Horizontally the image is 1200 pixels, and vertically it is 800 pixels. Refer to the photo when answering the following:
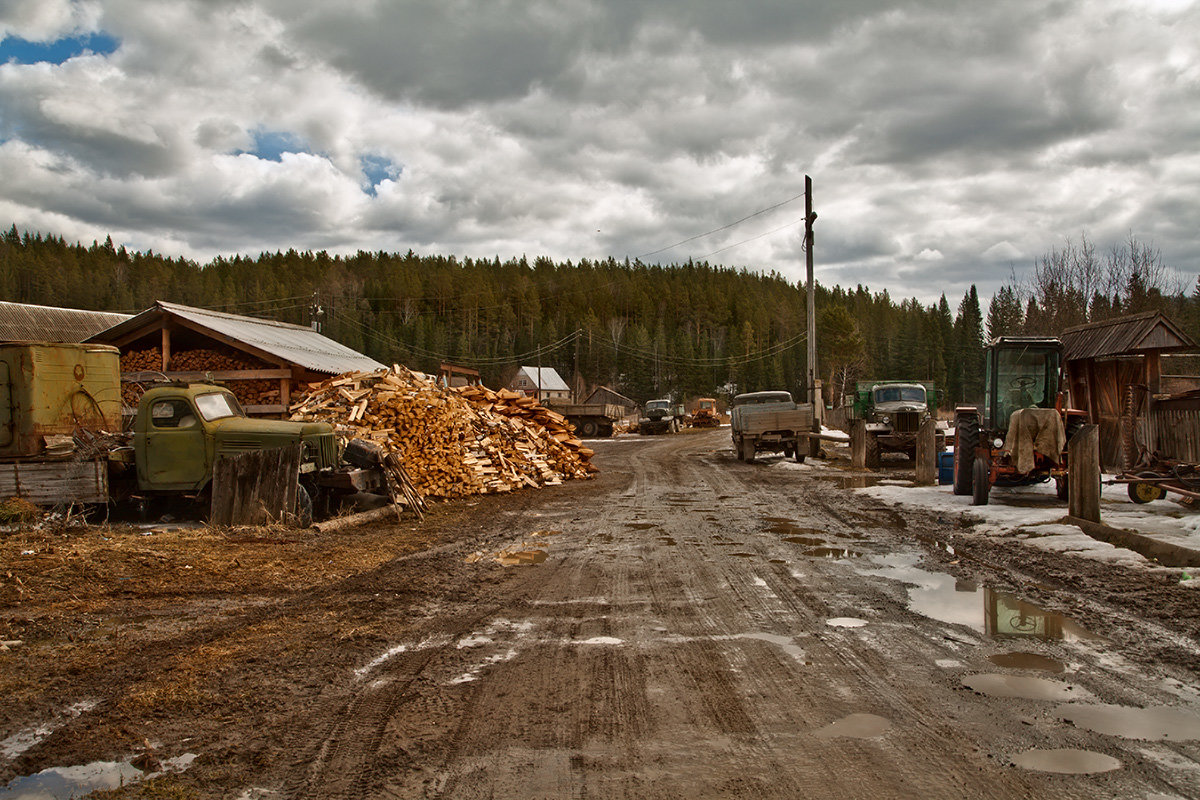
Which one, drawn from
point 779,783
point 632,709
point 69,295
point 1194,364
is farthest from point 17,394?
point 69,295

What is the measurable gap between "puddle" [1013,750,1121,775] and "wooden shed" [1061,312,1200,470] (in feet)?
32.4

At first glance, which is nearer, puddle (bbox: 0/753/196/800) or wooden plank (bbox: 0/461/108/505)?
puddle (bbox: 0/753/196/800)

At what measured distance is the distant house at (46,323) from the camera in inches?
1415

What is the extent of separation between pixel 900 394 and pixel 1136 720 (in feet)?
74.3

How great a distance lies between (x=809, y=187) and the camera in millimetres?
27453

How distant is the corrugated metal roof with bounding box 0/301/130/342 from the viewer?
35.9 meters

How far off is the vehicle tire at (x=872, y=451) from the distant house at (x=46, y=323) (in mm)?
34456

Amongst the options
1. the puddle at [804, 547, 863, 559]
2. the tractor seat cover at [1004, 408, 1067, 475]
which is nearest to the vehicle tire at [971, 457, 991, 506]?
the tractor seat cover at [1004, 408, 1067, 475]

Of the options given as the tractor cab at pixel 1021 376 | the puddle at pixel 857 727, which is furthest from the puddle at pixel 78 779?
the tractor cab at pixel 1021 376

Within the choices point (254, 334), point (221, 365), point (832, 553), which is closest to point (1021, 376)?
point (832, 553)

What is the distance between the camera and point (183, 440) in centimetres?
1114

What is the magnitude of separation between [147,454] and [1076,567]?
39.5ft

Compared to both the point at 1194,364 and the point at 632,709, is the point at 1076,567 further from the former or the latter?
the point at 1194,364

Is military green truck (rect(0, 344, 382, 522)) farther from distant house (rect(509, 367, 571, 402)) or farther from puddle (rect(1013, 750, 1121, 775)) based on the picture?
distant house (rect(509, 367, 571, 402))
